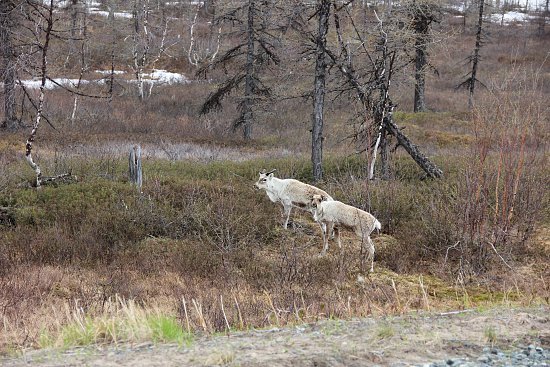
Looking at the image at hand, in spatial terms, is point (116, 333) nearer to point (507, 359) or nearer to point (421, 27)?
point (507, 359)

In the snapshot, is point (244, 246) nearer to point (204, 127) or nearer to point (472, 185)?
point (472, 185)

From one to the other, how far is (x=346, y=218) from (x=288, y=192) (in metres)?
2.61

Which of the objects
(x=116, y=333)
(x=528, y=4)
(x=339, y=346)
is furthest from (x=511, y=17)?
(x=116, y=333)

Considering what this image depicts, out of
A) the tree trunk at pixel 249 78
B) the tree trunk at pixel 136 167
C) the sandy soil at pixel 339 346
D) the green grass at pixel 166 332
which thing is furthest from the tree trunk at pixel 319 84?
the green grass at pixel 166 332

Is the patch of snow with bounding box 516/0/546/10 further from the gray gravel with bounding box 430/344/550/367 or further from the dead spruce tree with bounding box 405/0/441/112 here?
the gray gravel with bounding box 430/344/550/367

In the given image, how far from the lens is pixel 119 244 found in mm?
11148

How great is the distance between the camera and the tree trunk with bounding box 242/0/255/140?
2556 cm

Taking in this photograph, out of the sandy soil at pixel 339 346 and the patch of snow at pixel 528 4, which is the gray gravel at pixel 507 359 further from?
the patch of snow at pixel 528 4

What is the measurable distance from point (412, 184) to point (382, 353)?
464 inches

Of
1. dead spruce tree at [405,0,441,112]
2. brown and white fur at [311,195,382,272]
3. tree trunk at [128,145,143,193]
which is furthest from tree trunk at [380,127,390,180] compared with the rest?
tree trunk at [128,145,143,193]

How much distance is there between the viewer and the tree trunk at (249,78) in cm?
2556

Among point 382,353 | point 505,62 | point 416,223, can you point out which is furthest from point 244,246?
point 505,62

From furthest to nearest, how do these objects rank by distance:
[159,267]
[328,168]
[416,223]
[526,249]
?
[328,168], [416,223], [526,249], [159,267]

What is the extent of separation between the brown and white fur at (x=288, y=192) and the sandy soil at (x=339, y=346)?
6919mm
